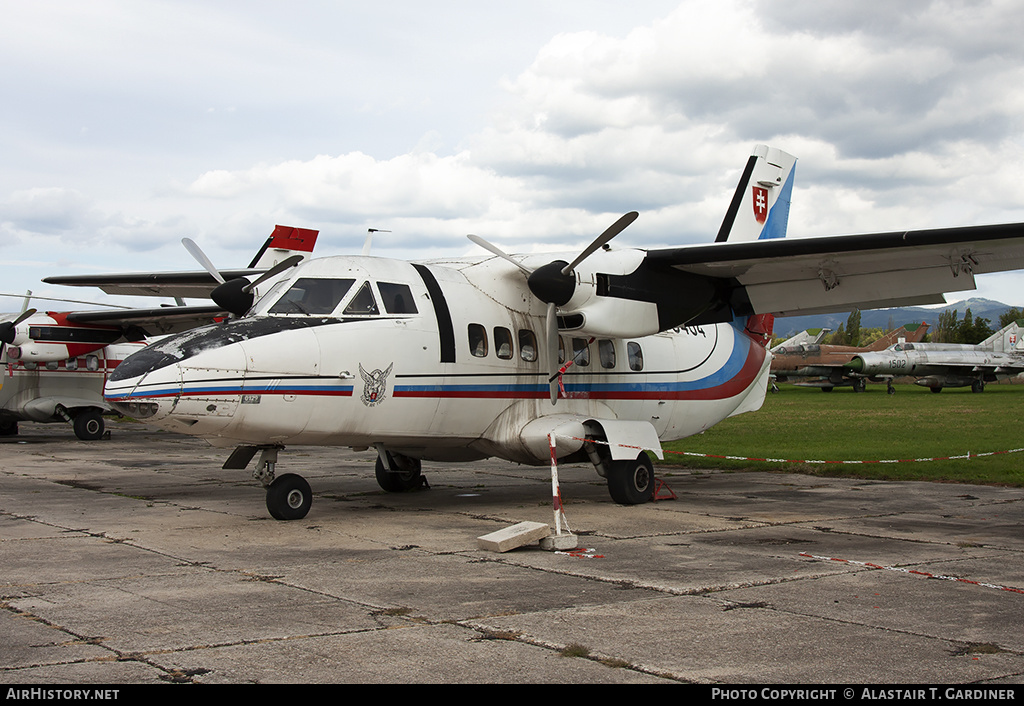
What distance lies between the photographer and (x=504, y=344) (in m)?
12.3

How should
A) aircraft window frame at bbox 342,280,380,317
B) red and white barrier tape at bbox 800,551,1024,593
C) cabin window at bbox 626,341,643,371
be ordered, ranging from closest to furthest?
red and white barrier tape at bbox 800,551,1024,593 < aircraft window frame at bbox 342,280,380,317 < cabin window at bbox 626,341,643,371

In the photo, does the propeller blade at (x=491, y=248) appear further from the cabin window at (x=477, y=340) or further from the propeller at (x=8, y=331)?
the propeller at (x=8, y=331)

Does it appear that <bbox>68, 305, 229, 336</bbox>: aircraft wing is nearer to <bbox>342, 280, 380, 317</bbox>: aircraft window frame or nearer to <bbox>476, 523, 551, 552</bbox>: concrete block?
<bbox>342, 280, 380, 317</bbox>: aircraft window frame

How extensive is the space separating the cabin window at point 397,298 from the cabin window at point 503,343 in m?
1.43

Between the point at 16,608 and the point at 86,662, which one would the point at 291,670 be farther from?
the point at 16,608

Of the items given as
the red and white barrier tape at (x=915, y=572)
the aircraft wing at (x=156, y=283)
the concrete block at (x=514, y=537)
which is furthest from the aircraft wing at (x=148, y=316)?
the red and white barrier tape at (x=915, y=572)

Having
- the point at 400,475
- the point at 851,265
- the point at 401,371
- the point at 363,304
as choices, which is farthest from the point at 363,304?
the point at 851,265

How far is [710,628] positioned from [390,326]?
6121mm

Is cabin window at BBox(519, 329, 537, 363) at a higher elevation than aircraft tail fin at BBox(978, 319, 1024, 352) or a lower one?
lower

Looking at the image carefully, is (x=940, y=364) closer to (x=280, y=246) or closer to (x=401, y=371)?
(x=280, y=246)

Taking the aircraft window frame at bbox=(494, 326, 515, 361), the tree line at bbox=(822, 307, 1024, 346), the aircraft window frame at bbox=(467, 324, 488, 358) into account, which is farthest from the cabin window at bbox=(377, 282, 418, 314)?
the tree line at bbox=(822, 307, 1024, 346)

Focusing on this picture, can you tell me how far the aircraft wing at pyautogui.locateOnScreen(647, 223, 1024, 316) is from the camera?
35.9 feet

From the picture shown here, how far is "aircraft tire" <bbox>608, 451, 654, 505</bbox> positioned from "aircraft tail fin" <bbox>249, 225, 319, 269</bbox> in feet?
41.4

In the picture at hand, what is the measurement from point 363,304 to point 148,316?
679 inches
